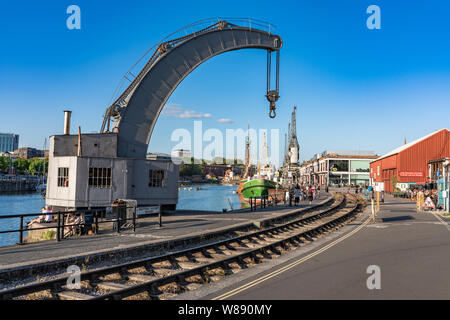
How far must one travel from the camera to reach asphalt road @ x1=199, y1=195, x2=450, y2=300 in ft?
25.2

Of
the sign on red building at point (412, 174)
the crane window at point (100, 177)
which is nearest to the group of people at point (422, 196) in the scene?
the sign on red building at point (412, 174)

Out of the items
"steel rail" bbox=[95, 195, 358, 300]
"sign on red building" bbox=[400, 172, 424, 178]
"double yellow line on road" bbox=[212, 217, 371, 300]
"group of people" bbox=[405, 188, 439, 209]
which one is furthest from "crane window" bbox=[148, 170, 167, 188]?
"sign on red building" bbox=[400, 172, 424, 178]

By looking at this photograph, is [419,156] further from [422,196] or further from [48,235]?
[48,235]

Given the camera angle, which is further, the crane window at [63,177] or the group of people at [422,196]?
the group of people at [422,196]

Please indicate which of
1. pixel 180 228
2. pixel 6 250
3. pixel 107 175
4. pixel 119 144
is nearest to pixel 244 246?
pixel 180 228

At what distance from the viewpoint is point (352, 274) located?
9273 mm

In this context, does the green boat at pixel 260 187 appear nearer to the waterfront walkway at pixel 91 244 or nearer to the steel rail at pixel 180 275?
the waterfront walkway at pixel 91 244

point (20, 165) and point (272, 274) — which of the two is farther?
point (20, 165)

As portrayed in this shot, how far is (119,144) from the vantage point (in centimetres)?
2211

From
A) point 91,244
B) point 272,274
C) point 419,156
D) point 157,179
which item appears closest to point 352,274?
point 272,274

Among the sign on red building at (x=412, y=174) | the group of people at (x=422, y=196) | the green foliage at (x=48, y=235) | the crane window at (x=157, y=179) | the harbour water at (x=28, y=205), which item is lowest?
the harbour water at (x=28, y=205)

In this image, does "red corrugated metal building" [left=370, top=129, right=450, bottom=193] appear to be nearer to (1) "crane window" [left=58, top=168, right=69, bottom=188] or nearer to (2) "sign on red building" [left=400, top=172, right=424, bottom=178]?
(2) "sign on red building" [left=400, top=172, right=424, bottom=178]

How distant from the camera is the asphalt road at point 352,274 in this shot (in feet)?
25.2
